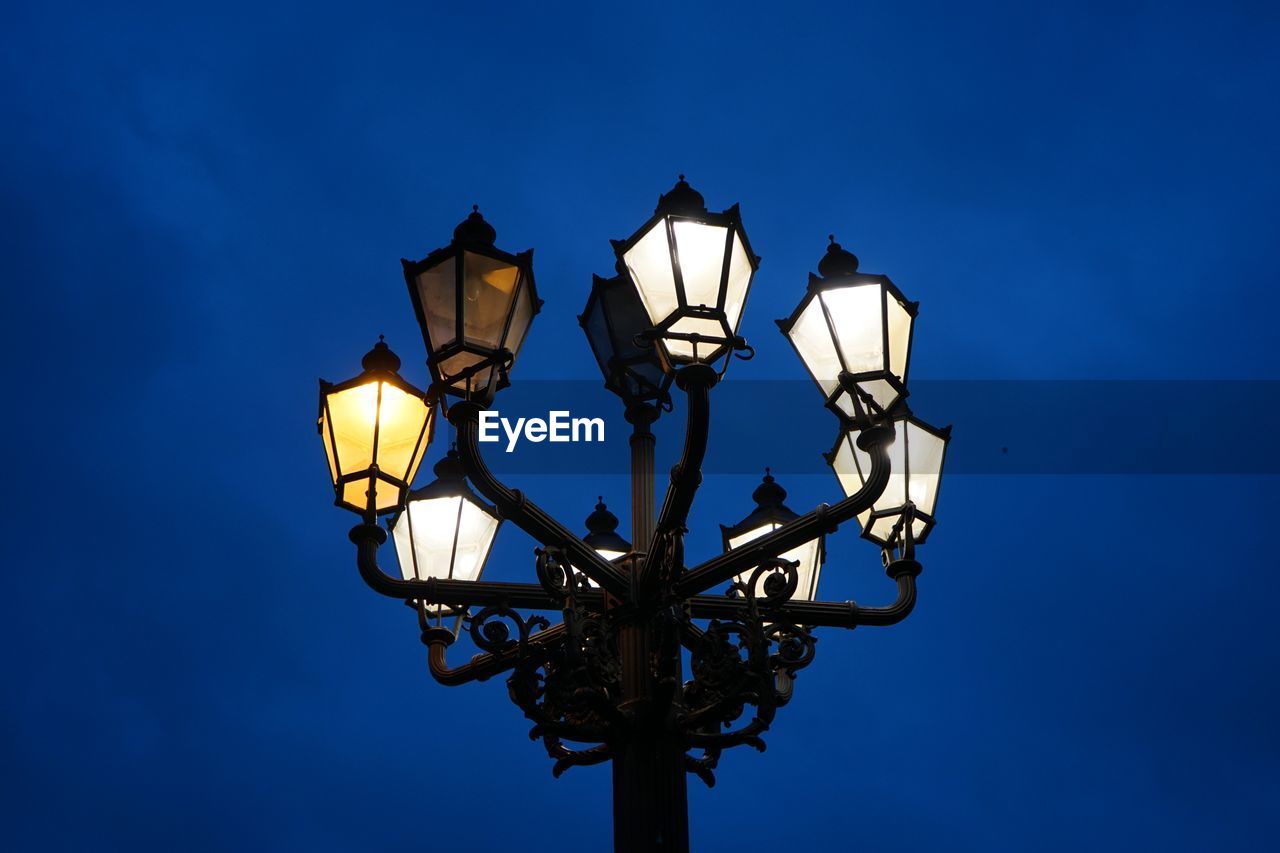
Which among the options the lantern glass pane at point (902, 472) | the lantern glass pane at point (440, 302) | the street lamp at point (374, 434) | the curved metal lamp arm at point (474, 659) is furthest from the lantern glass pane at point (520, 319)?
the lantern glass pane at point (902, 472)

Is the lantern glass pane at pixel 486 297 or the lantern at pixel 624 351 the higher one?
the lantern at pixel 624 351

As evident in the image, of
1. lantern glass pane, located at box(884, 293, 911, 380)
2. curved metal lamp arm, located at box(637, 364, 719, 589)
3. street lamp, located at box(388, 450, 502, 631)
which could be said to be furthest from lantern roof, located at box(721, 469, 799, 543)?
curved metal lamp arm, located at box(637, 364, 719, 589)

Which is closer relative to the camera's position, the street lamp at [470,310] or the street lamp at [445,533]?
the street lamp at [470,310]

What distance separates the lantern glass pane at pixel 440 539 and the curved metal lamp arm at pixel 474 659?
40 cm

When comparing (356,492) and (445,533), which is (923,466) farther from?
(356,492)

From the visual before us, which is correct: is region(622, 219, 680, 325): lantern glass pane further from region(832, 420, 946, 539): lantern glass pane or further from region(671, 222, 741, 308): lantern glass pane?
region(832, 420, 946, 539): lantern glass pane

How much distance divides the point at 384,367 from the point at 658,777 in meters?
1.99

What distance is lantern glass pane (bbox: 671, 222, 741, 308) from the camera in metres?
4.20

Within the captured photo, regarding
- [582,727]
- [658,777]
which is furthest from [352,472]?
[658,777]

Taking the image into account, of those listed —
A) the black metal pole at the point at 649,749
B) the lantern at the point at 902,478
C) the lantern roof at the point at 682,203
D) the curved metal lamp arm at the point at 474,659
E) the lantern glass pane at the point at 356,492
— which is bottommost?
the black metal pole at the point at 649,749

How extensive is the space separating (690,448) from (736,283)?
62 cm

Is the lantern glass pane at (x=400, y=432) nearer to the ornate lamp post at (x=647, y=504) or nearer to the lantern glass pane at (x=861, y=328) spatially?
the ornate lamp post at (x=647, y=504)

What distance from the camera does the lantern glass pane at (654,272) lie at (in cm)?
422

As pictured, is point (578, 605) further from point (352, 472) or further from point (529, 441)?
point (529, 441)
